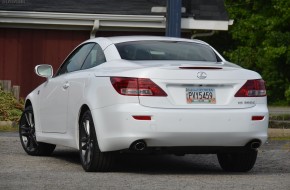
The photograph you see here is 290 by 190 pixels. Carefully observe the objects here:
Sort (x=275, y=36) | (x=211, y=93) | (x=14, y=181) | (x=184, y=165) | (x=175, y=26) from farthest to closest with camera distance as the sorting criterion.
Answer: (x=275, y=36) → (x=175, y=26) → (x=184, y=165) → (x=211, y=93) → (x=14, y=181)

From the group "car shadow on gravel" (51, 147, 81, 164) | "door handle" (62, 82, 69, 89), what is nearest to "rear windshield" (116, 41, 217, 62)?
"door handle" (62, 82, 69, 89)

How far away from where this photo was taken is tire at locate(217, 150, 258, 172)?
11.4 metres

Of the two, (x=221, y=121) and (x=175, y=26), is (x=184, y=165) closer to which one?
(x=221, y=121)

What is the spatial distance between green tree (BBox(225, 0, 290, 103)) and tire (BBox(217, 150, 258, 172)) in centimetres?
2677

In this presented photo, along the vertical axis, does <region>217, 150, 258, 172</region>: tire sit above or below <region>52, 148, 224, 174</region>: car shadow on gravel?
above

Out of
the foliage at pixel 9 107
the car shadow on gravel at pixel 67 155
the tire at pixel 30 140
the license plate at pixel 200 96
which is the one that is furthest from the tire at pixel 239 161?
the foliage at pixel 9 107

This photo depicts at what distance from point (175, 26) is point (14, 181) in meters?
10.7

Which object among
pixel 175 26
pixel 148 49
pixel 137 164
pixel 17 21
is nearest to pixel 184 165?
pixel 137 164

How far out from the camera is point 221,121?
10477mm

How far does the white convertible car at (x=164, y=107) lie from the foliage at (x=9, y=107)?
342 inches

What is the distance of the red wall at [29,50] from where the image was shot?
25922 mm

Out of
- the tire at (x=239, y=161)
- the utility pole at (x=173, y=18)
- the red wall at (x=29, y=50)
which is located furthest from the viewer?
the red wall at (x=29, y=50)

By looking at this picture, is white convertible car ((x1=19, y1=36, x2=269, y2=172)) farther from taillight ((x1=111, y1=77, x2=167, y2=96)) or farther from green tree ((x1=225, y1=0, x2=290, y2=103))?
green tree ((x1=225, y1=0, x2=290, y2=103))

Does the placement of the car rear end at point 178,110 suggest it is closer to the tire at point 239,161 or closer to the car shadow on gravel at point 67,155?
the tire at point 239,161
